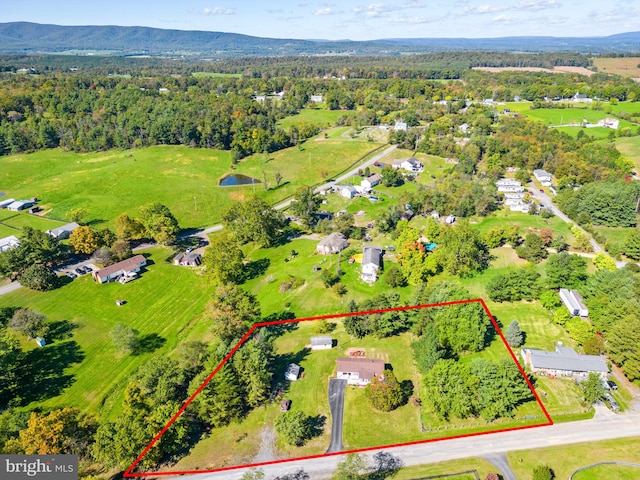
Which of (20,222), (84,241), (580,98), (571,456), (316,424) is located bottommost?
(20,222)

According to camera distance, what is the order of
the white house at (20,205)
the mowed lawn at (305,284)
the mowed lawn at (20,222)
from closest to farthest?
the mowed lawn at (305,284), the mowed lawn at (20,222), the white house at (20,205)

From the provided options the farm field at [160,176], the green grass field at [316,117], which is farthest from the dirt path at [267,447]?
the green grass field at [316,117]

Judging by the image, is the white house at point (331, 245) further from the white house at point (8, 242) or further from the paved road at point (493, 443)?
the white house at point (8, 242)

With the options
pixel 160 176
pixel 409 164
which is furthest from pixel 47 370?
pixel 409 164

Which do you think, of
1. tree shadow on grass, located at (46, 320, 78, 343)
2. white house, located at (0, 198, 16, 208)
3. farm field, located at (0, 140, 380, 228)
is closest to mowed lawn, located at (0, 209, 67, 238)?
white house, located at (0, 198, 16, 208)

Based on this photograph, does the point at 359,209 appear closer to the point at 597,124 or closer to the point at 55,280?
the point at 55,280

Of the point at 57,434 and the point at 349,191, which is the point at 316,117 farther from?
the point at 57,434
